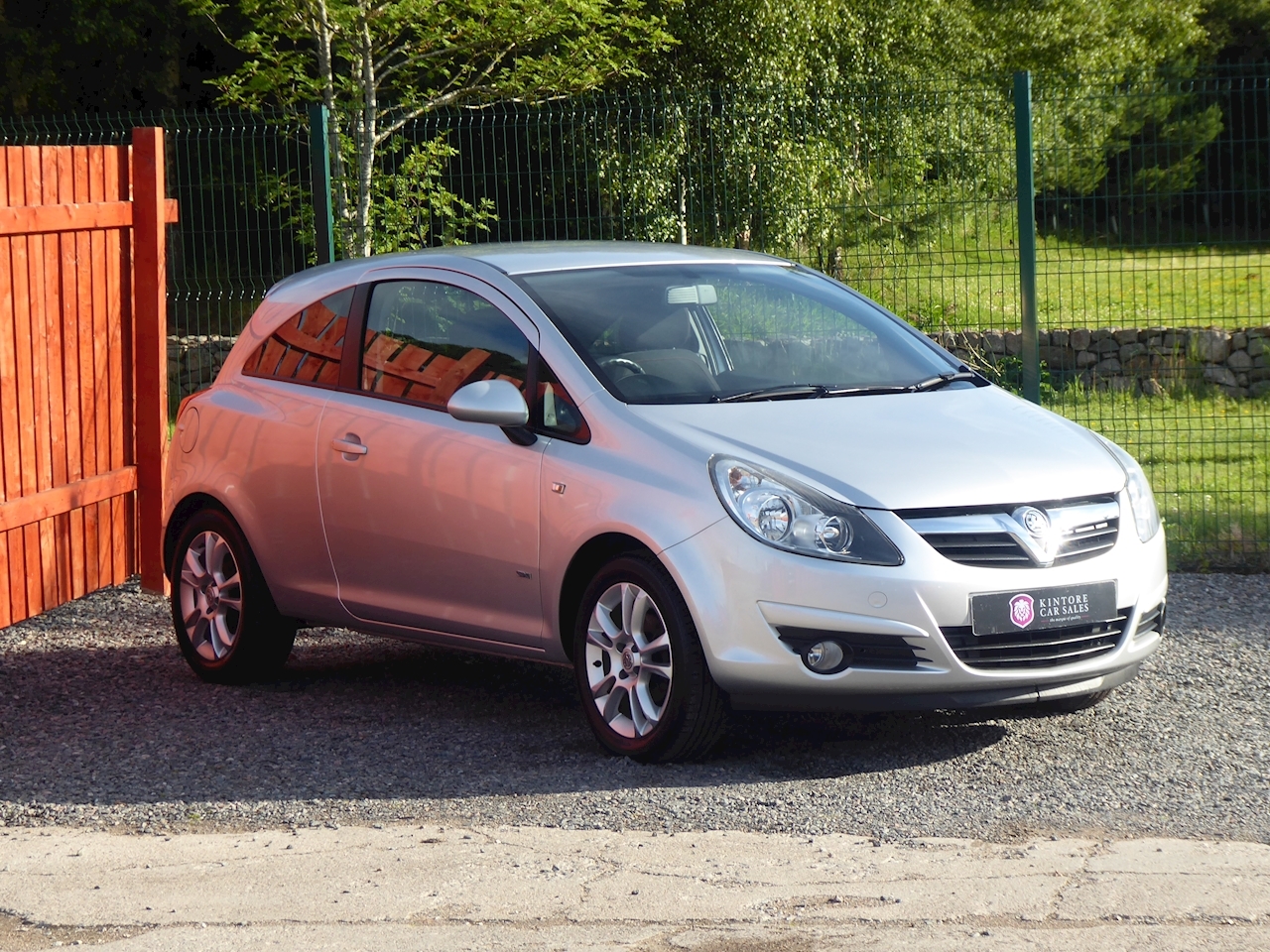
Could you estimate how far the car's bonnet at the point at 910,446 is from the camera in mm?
5520

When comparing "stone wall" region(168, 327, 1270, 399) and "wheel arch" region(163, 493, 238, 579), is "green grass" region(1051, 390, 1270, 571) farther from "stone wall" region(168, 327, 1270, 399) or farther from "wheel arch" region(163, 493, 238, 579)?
"wheel arch" region(163, 493, 238, 579)

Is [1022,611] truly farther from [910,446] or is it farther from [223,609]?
[223,609]

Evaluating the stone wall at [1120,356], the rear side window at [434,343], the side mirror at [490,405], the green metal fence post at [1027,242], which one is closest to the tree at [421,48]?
the stone wall at [1120,356]

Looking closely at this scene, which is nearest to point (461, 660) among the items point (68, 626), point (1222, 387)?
point (68, 626)

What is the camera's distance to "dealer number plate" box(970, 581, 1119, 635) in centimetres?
545

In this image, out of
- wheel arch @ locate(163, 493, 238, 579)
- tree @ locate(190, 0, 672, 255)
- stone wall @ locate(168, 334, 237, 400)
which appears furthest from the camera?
tree @ locate(190, 0, 672, 255)

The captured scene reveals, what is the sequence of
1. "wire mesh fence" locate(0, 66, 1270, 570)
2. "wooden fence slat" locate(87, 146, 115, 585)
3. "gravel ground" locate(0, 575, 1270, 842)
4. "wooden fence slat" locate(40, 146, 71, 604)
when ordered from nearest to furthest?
1. "gravel ground" locate(0, 575, 1270, 842)
2. "wooden fence slat" locate(40, 146, 71, 604)
3. "wooden fence slat" locate(87, 146, 115, 585)
4. "wire mesh fence" locate(0, 66, 1270, 570)

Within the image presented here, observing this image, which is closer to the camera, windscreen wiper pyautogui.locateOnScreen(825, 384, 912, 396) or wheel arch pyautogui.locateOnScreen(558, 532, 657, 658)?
wheel arch pyautogui.locateOnScreen(558, 532, 657, 658)

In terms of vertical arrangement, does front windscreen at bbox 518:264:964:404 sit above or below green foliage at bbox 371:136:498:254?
below

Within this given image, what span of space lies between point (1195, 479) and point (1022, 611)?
7240mm

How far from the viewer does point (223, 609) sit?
24.3ft

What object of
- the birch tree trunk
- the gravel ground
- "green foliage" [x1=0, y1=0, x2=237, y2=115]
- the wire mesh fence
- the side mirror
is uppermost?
"green foliage" [x1=0, y1=0, x2=237, y2=115]

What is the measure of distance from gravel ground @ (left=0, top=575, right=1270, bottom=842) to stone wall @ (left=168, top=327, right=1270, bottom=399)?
261cm

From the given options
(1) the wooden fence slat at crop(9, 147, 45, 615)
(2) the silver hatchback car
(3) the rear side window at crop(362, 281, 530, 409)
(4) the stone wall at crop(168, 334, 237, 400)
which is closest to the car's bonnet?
(2) the silver hatchback car
